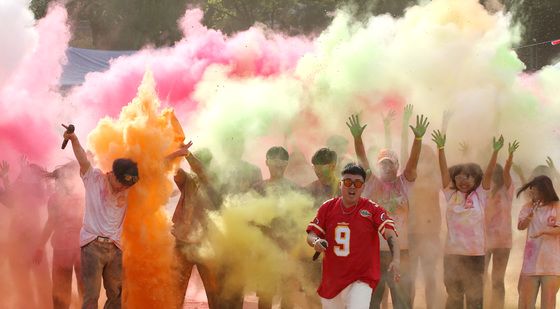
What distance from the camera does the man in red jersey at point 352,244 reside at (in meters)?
6.84

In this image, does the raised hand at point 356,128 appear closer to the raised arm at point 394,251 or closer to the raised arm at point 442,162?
the raised arm at point 442,162

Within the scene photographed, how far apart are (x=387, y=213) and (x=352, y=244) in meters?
1.13

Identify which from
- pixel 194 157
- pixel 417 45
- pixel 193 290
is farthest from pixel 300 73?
pixel 193 290

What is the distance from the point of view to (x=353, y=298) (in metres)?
6.81

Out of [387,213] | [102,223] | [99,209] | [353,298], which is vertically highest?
[387,213]

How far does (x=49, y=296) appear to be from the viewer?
930cm

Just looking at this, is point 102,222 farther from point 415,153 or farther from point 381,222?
point 415,153

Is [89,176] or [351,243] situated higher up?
[89,176]

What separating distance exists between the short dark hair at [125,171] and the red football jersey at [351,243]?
1623 millimetres

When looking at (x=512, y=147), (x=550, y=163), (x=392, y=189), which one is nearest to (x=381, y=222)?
(x=392, y=189)

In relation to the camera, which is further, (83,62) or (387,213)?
(83,62)

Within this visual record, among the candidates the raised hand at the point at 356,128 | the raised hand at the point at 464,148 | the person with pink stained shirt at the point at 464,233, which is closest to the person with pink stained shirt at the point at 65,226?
the raised hand at the point at 356,128

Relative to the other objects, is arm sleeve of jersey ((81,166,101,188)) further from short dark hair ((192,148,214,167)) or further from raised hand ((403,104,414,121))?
raised hand ((403,104,414,121))

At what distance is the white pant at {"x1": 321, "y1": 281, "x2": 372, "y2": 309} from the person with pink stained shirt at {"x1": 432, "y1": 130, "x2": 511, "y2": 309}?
6.18ft
